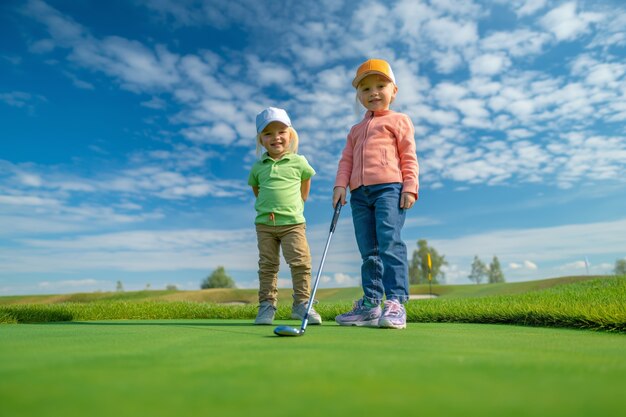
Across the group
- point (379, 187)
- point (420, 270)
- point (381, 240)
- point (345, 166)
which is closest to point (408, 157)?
point (379, 187)

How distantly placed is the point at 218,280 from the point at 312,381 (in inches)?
2099

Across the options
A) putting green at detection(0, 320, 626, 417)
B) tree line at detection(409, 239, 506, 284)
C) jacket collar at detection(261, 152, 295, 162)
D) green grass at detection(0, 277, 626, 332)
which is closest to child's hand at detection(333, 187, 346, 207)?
jacket collar at detection(261, 152, 295, 162)

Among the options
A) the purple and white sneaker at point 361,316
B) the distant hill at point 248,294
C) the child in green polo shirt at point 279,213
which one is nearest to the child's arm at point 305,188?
the child in green polo shirt at point 279,213

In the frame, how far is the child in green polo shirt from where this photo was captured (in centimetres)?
470

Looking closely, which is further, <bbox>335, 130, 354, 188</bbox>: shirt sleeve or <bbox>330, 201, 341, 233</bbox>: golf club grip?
<bbox>335, 130, 354, 188</bbox>: shirt sleeve

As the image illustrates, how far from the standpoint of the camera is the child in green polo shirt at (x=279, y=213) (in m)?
4.70

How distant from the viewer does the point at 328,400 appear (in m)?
1.21

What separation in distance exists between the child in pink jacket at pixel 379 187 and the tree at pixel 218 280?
159 ft

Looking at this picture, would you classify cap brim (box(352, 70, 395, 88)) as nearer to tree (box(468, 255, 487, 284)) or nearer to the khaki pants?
the khaki pants

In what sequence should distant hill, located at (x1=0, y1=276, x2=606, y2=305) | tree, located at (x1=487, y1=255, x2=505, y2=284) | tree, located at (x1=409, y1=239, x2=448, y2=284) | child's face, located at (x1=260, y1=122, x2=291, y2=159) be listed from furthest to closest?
tree, located at (x1=487, y1=255, x2=505, y2=284) < tree, located at (x1=409, y1=239, x2=448, y2=284) < distant hill, located at (x1=0, y1=276, x2=606, y2=305) < child's face, located at (x1=260, y1=122, x2=291, y2=159)

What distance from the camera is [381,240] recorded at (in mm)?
4004

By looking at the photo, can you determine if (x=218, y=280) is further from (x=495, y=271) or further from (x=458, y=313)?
(x=458, y=313)

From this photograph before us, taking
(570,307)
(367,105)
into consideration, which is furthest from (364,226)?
(570,307)

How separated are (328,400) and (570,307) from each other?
3.73m
